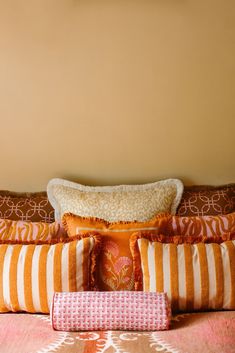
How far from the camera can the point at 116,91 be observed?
2.29 metres

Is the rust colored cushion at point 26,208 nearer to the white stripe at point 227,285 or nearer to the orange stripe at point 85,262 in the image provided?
the orange stripe at point 85,262

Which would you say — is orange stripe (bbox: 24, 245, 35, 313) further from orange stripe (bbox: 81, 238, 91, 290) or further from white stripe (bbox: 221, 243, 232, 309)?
white stripe (bbox: 221, 243, 232, 309)

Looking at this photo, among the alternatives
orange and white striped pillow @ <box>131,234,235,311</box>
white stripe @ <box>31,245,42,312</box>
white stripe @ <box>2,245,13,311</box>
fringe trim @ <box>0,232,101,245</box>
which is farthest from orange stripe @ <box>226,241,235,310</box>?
white stripe @ <box>2,245,13,311</box>

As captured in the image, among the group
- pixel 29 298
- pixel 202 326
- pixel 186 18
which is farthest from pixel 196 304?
pixel 186 18

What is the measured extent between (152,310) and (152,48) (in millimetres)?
1253

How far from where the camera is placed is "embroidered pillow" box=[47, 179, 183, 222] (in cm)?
207

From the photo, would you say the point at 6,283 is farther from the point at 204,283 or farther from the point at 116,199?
the point at 204,283

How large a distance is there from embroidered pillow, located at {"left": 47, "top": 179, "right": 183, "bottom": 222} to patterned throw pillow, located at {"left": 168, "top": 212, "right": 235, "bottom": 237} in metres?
0.13

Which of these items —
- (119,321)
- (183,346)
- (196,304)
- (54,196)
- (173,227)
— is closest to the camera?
(183,346)

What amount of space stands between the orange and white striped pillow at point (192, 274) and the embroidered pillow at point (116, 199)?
0.30 m

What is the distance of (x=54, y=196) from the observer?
221 cm

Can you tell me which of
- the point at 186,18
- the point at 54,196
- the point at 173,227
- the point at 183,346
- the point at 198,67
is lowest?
the point at 183,346

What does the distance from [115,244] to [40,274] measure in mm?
321

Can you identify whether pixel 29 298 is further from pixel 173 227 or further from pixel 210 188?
pixel 210 188
